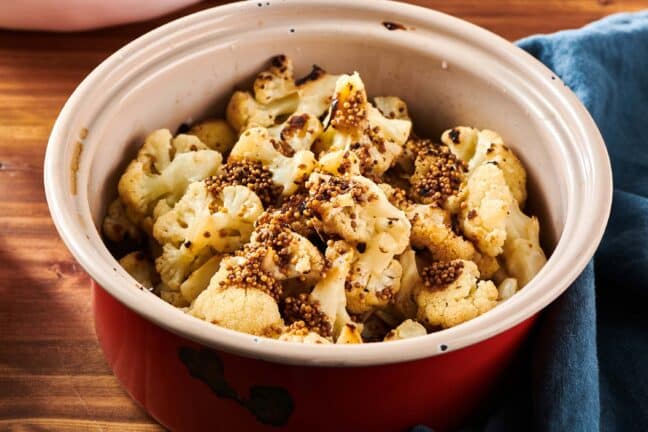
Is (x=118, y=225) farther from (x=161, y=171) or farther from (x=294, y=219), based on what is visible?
(x=294, y=219)

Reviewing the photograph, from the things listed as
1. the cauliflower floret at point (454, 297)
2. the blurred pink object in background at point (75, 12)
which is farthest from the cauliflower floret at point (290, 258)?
the blurred pink object in background at point (75, 12)

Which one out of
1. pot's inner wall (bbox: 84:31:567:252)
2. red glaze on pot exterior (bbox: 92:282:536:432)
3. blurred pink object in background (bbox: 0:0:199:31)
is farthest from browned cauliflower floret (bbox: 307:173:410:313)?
blurred pink object in background (bbox: 0:0:199:31)

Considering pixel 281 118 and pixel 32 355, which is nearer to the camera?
pixel 32 355

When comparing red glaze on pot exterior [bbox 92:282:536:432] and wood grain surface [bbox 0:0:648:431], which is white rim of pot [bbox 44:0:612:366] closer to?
red glaze on pot exterior [bbox 92:282:536:432]

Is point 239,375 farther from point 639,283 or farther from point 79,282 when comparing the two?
point 639,283

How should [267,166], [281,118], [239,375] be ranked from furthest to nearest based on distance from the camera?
[281,118], [267,166], [239,375]

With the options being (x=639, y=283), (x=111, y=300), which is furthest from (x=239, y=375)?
(x=639, y=283)

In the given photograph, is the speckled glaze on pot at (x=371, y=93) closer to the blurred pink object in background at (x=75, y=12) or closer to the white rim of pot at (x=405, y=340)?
the white rim of pot at (x=405, y=340)
